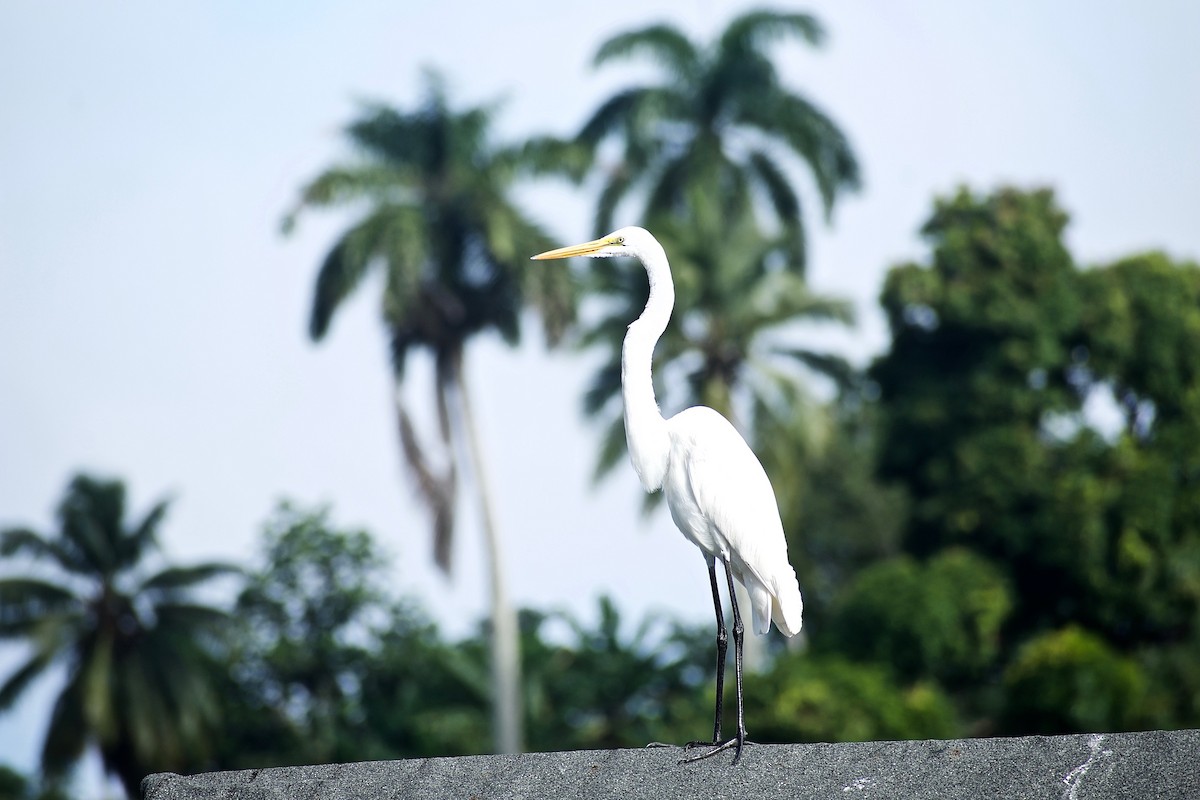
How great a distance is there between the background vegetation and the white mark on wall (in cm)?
1891

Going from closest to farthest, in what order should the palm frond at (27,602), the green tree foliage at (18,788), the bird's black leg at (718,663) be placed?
the bird's black leg at (718,663) → the palm frond at (27,602) → the green tree foliage at (18,788)

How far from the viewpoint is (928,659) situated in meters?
25.0

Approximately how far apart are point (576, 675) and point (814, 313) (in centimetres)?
828

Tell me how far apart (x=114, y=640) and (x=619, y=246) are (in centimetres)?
2626

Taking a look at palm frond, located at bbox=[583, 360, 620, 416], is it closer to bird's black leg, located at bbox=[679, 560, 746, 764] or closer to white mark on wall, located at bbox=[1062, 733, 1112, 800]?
bird's black leg, located at bbox=[679, 560, 746, 764]

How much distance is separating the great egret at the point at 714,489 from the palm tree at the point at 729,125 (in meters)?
24.1

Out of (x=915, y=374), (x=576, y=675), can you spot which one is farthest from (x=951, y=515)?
(x=576, y=675)

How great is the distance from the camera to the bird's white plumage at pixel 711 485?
22.0 ft

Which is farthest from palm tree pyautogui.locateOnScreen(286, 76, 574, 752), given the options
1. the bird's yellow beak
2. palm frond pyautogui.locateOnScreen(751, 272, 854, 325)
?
the bird's yellow beak

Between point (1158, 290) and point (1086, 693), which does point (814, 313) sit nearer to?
point (1158, 290)

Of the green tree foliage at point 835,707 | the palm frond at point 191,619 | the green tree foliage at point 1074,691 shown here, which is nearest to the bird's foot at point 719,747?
the green tree foliage at point 835,707

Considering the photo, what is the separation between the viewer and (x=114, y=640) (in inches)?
1224

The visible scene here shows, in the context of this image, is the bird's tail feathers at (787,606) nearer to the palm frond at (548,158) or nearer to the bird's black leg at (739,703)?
the bird's black leg at (739,703)

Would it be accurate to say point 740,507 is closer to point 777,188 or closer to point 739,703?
point 739,703
